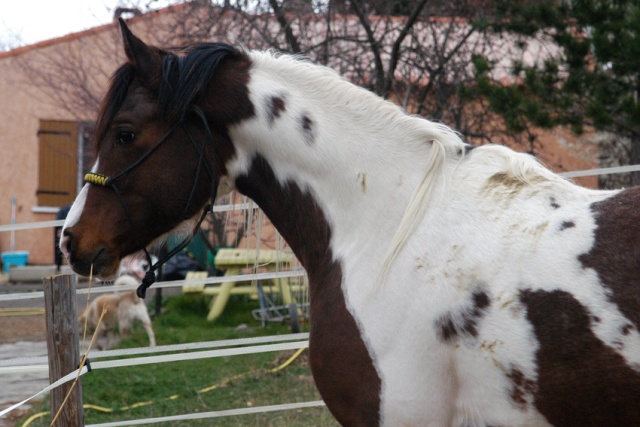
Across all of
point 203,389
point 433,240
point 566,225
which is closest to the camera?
point 566,225

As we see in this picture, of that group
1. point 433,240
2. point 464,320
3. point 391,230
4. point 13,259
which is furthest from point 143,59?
point 13,259

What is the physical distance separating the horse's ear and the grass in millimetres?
3165

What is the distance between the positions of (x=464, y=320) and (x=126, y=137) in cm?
128

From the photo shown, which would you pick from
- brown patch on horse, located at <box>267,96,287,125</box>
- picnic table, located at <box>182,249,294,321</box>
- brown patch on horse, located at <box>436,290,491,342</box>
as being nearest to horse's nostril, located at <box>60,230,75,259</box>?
brown patch on horse, located at <box>267,96,287,125</box>

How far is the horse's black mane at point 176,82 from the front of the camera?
2.56 m

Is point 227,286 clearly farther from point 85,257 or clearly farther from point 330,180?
point 330,180

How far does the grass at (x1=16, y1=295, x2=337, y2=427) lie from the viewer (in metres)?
5.58

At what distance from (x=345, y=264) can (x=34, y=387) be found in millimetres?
5478

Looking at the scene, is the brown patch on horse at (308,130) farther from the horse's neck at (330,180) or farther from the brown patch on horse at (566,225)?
the brown patch on horse at (566,225)

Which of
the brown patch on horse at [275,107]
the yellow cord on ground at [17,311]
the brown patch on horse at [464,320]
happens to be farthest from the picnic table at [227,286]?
the brown patch on horse at [464,320]

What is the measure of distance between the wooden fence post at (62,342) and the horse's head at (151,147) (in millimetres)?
1076

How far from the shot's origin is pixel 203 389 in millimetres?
6500

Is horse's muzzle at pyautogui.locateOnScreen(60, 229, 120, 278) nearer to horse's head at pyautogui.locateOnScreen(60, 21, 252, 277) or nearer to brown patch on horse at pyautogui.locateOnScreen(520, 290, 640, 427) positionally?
horse's head at pyautogui.locateOnScreen(60, 21, 252, 277)

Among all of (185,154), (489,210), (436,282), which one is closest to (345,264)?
(436,282)
